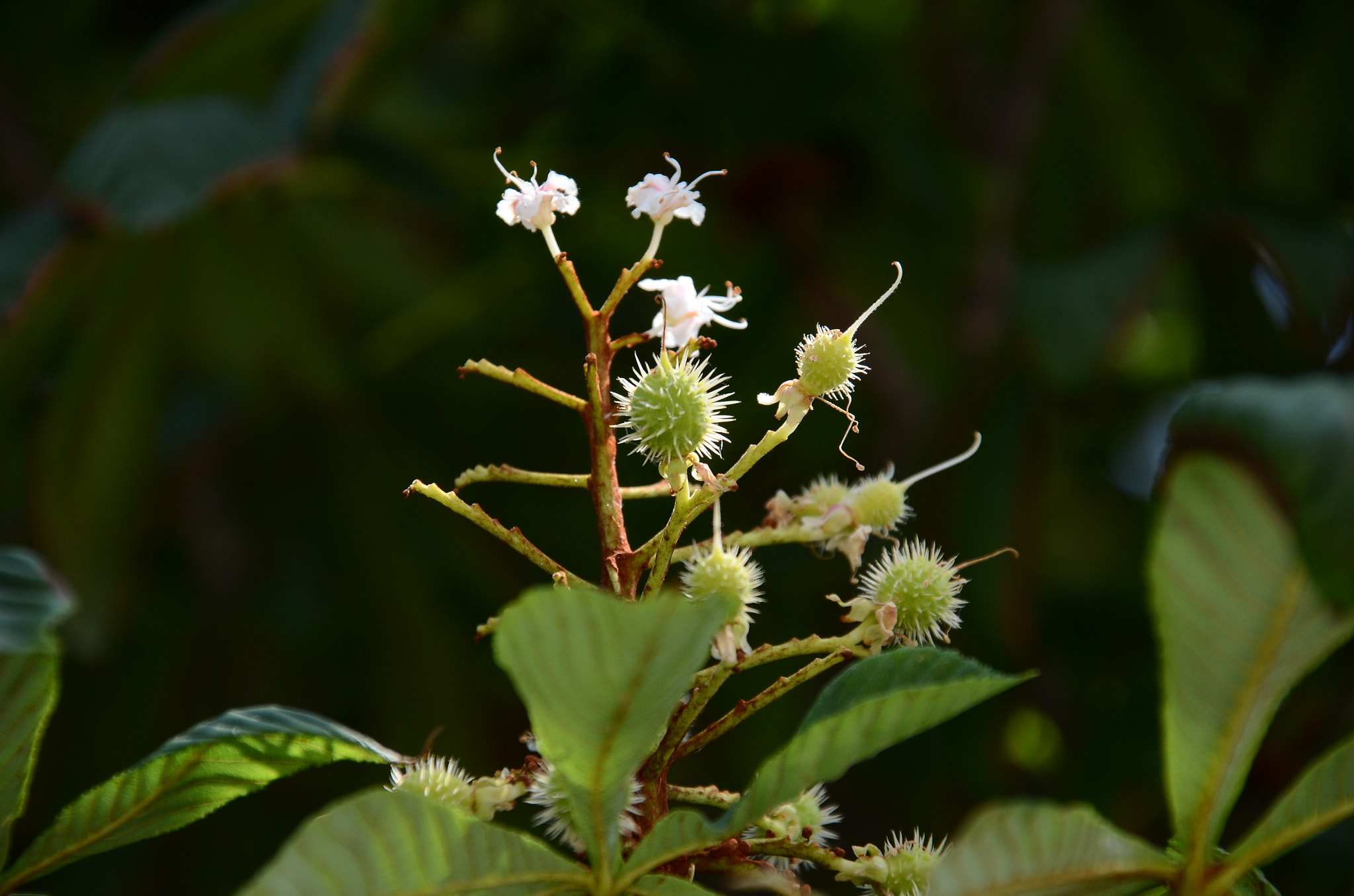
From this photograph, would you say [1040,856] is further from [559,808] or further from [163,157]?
[163,157]

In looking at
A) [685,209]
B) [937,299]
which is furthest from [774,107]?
[685,209]

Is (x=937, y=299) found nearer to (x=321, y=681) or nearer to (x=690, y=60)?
(x=690, y=60)

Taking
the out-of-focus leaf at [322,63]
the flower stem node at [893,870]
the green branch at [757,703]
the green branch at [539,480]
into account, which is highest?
the out-of-focus leaf at [322,63]

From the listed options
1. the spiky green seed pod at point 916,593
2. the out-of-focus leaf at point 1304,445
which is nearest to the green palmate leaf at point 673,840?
the spiky green seed pod at point 916,593

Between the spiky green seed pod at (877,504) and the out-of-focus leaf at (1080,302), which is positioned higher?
→ the out-of-focus leaf at (1080,302)

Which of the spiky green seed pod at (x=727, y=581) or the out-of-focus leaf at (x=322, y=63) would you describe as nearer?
the spiky green seed pod at (x=727, y=581)

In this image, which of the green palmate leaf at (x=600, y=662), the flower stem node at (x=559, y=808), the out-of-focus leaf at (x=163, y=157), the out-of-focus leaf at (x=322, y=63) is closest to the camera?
the green palmate leaf at (x=600, y=662)

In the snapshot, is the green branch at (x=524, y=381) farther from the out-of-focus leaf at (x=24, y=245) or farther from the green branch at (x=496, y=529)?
the out-of-focus leaf at (x=24, y=245)

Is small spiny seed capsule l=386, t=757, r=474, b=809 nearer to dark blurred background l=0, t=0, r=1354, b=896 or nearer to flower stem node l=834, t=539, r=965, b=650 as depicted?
flower stem node l=834, t=539, r=965, b=650
